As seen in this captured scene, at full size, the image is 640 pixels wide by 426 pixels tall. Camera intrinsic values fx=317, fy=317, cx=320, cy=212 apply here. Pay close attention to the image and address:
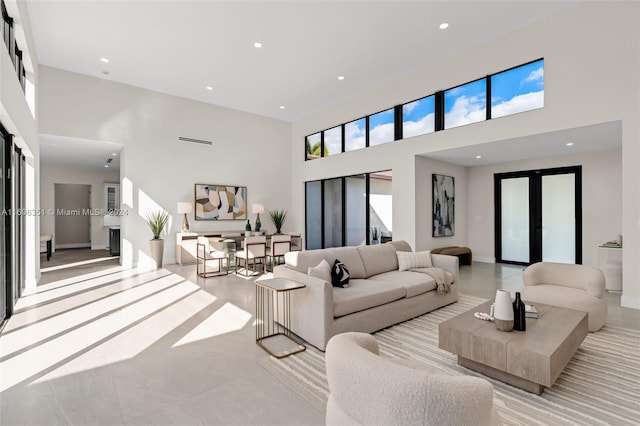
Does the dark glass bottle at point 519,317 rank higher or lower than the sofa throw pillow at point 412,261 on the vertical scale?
lower

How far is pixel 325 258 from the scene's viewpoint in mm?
3770

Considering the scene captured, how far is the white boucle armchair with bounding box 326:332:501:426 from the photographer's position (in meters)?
0.97

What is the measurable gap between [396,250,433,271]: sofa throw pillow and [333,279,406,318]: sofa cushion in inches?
33.3

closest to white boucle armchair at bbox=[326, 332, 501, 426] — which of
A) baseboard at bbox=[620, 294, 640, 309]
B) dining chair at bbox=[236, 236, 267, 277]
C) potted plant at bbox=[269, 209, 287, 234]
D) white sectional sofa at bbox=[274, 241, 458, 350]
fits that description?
white sectional sofa at bbox=[274, 241, 458, 350]

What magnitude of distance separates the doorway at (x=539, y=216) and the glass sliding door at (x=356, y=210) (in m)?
3.16

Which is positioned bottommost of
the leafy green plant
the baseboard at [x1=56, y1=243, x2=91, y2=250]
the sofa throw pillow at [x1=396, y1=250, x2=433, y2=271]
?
the baseboard at [x1=56, y1=243, x2=91, y2=250]

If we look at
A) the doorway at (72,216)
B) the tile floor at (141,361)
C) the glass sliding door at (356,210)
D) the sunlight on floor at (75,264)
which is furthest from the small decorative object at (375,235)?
the doorway at (72,216)

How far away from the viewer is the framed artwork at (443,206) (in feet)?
23.0

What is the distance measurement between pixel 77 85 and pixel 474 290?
8.51 m

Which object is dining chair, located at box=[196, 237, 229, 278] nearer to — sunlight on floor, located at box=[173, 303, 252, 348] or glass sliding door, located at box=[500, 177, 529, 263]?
sunlight on floor, located at box=[173, 303, 252, 348]

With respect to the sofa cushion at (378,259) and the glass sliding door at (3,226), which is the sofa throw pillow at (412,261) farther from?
the glass sliding door at (3,226)

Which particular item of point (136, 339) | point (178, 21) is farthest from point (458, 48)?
point (136, 339)

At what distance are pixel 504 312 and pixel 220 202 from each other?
729 centimetres

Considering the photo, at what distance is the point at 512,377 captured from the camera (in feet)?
7.57
